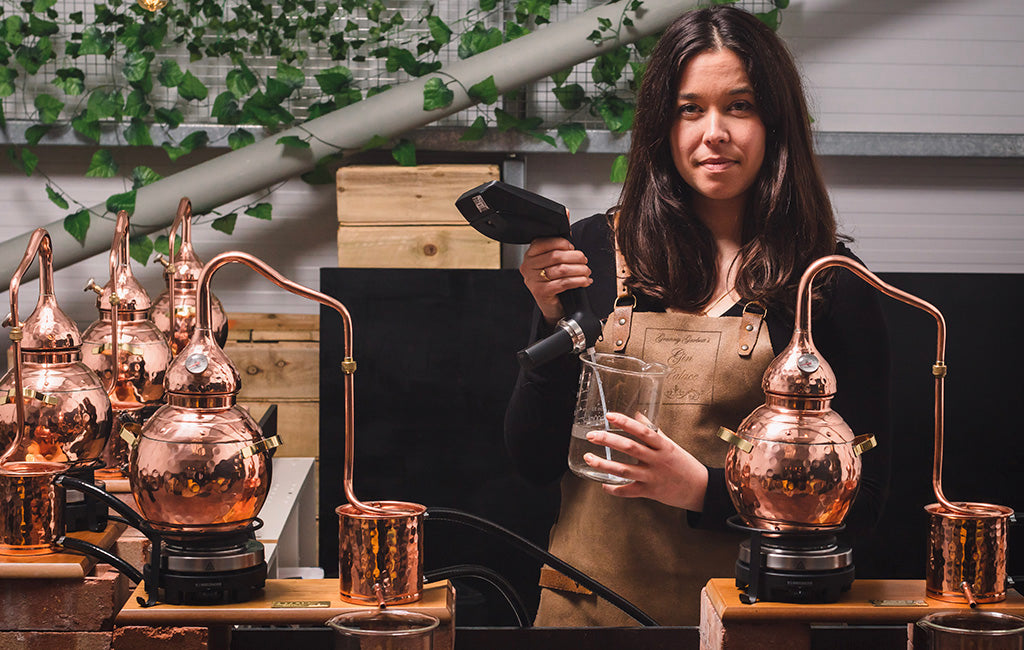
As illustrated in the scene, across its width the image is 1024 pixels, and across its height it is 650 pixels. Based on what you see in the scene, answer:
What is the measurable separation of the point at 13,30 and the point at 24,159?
1.23ft

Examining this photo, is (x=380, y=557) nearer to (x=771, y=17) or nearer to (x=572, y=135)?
(x=572, y=135)

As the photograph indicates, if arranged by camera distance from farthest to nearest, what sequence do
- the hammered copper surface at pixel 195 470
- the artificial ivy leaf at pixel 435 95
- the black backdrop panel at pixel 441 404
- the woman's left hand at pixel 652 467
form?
the artificial ivy leaf at pixel 435 95, the black backdrop panel at pixel 441 404, the woman's left hand at pixel 652 467, the hammered copper surface at pixel 195 470

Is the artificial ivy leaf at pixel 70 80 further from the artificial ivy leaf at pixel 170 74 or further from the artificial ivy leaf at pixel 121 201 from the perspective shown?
the artificial ivy leaf at pixel 121 201

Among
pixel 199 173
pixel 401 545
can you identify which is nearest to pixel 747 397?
pixel 401 545

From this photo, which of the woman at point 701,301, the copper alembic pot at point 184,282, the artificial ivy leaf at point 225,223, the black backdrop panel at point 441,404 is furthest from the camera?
the artificial ivy leaf at point 225,223

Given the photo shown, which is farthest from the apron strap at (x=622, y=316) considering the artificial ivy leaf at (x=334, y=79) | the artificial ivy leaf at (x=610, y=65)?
the artificial ivy leaf at (x=334, y=79)

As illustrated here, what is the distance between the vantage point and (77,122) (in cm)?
310

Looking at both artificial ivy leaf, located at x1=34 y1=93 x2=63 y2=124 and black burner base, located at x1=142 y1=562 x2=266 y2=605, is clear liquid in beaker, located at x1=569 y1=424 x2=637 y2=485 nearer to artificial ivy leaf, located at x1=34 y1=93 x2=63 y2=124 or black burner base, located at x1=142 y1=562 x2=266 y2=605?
black burner base, located at x1=142 y1=562 x2=266 y2=605

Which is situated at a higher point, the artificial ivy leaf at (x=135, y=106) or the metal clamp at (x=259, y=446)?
the artificial ivy leaf at (x=135, y=106)

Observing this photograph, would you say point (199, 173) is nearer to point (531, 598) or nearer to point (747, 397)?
point (531, 598)

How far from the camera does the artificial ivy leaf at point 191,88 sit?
3086 millimetres

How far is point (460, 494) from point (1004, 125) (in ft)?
6.81

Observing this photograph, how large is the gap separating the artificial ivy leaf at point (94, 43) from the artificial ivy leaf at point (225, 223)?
0.58 metres

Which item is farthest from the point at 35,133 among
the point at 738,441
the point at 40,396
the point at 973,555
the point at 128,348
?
the point at 973,555
